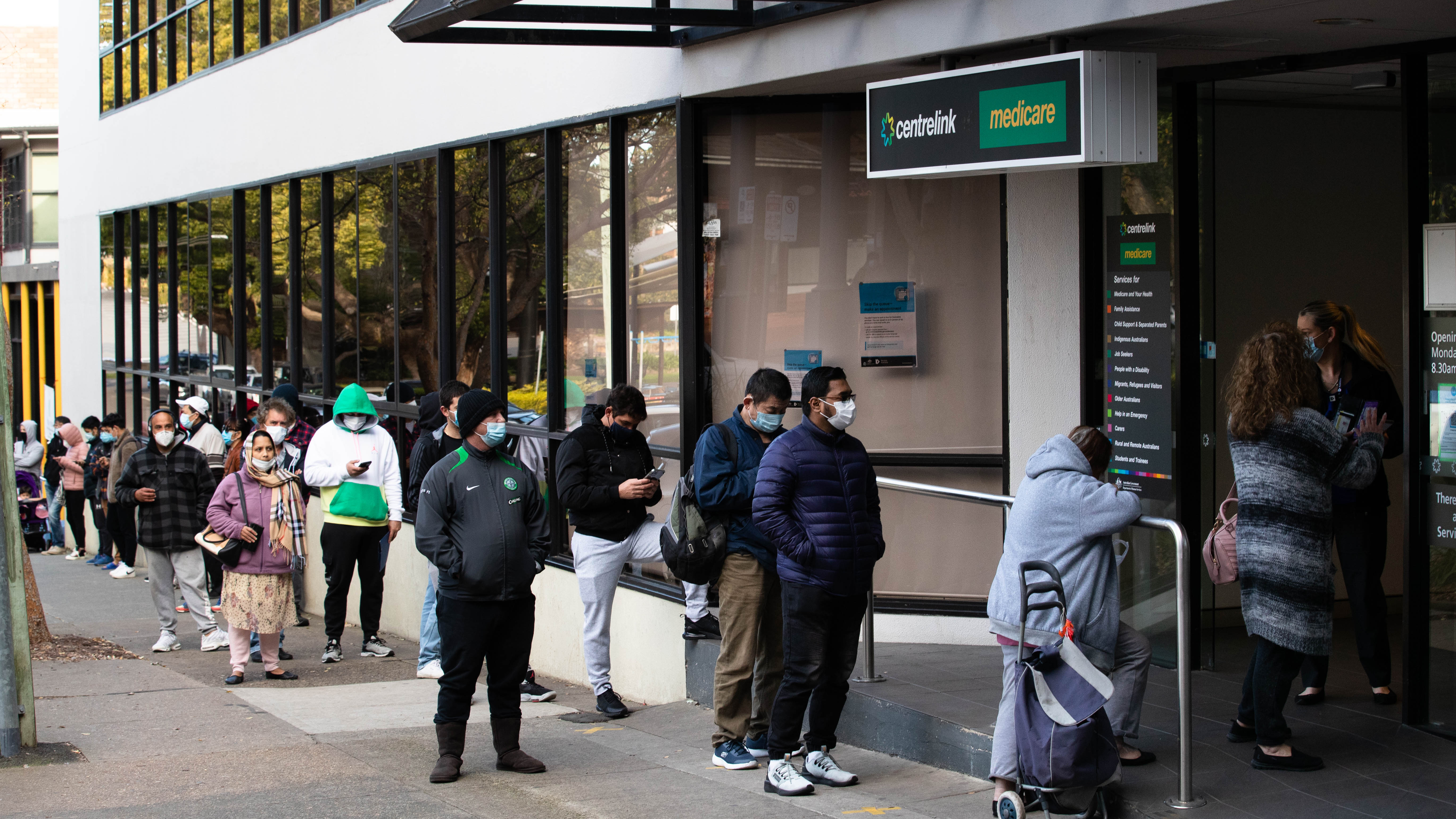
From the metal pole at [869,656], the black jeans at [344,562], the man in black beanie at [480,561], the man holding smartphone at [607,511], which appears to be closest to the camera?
the man in black beanie at [480,561]

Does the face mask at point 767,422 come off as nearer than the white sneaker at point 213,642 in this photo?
Yes

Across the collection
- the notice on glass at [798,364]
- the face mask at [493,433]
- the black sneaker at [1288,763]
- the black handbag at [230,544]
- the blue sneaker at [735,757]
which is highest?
the notice on glass at [798,364]

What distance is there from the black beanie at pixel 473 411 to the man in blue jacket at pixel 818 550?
53.9 inches

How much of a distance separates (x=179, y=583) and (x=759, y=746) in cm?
615

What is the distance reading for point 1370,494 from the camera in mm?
6715

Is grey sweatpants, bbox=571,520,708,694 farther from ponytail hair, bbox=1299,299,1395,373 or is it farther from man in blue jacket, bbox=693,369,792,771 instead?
ponytail hair, bbox=1299,299,1395,373

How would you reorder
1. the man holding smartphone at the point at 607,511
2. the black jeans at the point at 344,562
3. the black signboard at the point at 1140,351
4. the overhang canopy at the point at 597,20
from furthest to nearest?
the black jeans at the point at 344,562 < the man holding smartphone at the point at 607,511 < the overhang canopy at the point at 597,20 < the black signboard at the point at 1140,351

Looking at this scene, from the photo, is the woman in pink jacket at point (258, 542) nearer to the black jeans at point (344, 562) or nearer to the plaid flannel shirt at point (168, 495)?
the black jeans at point (344, 562)

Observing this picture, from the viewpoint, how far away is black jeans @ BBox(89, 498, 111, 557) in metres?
19.2

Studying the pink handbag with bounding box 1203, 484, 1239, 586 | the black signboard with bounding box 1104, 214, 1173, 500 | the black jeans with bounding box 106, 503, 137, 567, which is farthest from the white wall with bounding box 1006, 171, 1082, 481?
the black jeans with bounding box 106, 503, 137, 567

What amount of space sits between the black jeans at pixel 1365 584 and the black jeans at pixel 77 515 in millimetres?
18704

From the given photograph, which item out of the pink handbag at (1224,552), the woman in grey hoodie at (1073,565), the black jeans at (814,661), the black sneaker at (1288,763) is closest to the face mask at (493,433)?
the black jeans at (814,661)

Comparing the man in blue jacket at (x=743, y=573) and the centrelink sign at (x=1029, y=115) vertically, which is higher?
the centrelink sign at (x=1029, y=115)

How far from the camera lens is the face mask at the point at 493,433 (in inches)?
267
